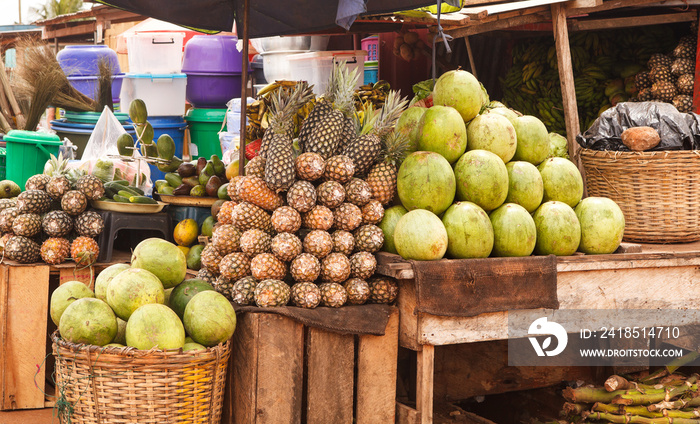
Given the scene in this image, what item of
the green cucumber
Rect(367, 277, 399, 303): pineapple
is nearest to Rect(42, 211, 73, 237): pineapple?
the green cucumber

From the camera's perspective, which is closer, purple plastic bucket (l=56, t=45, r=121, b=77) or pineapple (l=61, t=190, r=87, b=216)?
pineapple (l=61, t=190, r=87, b=216)

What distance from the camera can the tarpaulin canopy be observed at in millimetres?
4066

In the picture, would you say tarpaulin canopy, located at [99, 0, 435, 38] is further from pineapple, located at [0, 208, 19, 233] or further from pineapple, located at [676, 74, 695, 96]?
pineapple, located at [676, 74, 695, 96]

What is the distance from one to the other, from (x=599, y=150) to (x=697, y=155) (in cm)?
53

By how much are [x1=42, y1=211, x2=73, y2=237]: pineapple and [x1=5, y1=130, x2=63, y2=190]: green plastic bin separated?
1325 millimetres

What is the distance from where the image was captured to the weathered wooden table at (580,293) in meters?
3.05

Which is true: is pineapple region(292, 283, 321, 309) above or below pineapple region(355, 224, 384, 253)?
below

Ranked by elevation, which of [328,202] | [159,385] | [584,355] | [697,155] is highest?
[697,155]

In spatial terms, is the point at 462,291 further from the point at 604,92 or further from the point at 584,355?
the point at 604,92

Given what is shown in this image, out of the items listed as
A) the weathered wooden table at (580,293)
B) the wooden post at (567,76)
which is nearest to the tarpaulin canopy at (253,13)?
the wooden post at (567,76)

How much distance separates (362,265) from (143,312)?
99 cm

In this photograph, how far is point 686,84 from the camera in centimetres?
524

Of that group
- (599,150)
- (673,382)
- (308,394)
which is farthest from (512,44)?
(308,394)

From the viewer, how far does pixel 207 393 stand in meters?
2.83
